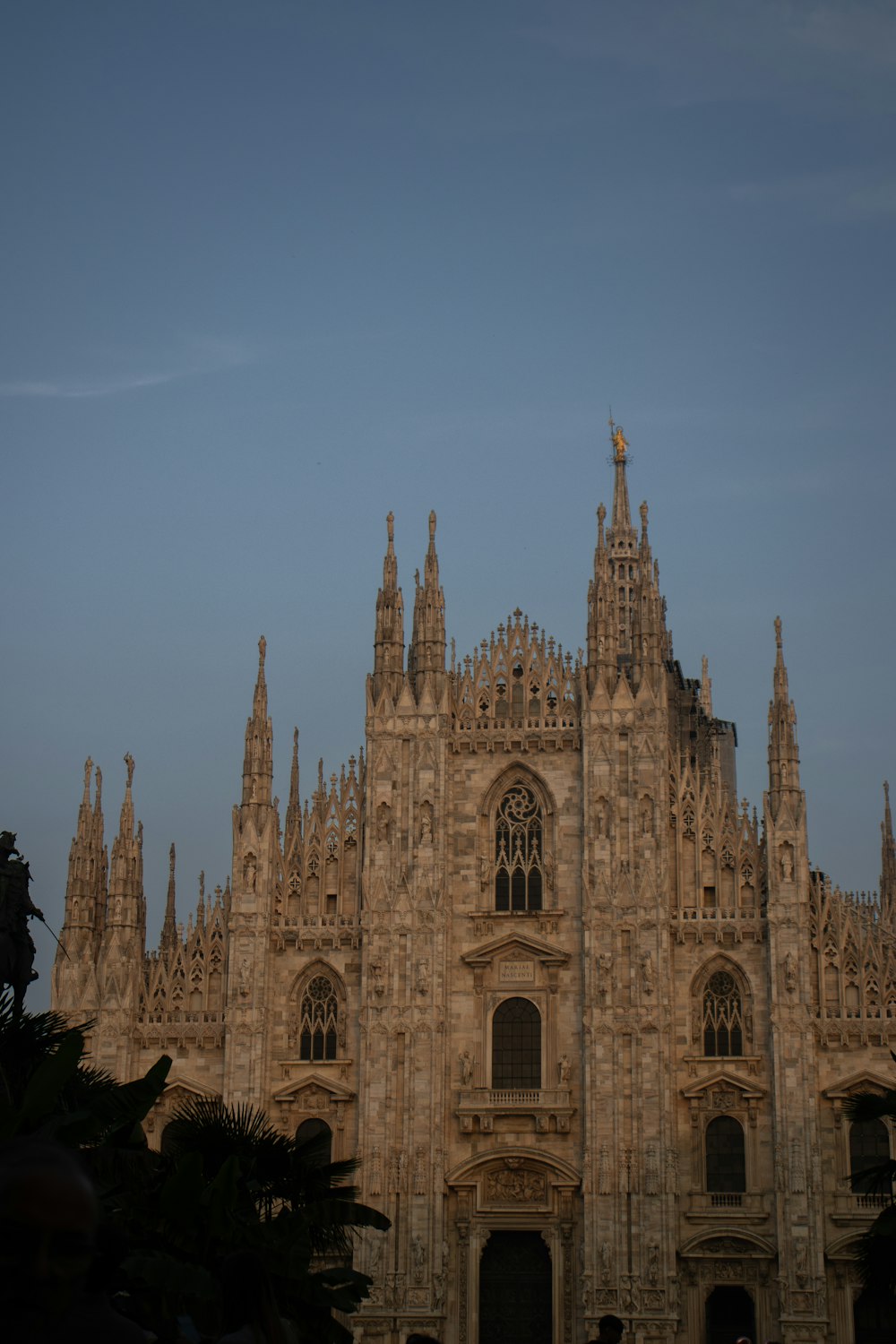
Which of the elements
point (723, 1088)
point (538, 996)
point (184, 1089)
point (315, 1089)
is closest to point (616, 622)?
point (538, 996)

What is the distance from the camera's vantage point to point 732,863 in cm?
4044

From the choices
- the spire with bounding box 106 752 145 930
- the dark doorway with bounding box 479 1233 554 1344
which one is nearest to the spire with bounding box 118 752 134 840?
the spire with bounding box 106 752 145 930

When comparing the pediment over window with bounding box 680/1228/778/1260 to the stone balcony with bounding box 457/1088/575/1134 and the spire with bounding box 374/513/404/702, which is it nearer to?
the stone balcony with bounding box 457/1088/575/1134

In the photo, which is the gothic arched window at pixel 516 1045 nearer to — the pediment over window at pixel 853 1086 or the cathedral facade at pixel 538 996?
the cathedral facade at pixel 538 996

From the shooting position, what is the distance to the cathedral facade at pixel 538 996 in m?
37.9

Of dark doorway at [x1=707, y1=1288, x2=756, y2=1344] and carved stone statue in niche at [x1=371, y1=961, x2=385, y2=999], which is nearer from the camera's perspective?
dark doorway at [x1=707, y1=1288, x2=756, y2=1344]

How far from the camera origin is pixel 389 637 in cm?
4297

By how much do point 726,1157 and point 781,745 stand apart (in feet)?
31.2

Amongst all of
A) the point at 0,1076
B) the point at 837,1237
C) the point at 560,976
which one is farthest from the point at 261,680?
the point at 0,1076

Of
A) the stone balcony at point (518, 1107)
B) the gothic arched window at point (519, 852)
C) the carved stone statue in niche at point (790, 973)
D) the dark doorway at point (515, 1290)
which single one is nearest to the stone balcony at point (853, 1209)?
the carved stone statue in niche at point (790, 973)

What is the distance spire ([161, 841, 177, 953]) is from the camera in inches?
1805

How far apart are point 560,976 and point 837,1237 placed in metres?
8.29

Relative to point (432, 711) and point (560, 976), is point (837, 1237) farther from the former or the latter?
point (432, 711)

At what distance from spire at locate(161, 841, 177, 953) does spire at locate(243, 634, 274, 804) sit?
17.9 feet
